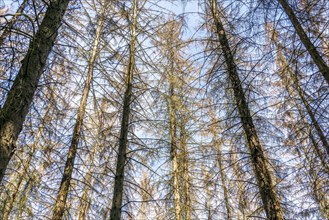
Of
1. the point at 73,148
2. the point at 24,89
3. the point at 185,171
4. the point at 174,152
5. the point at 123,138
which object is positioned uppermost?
the point at 174,152

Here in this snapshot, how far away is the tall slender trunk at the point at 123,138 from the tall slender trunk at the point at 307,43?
265cm

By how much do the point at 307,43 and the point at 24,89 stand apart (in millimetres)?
2914

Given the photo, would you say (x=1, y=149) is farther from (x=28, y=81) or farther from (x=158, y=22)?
(x=158, y=22)

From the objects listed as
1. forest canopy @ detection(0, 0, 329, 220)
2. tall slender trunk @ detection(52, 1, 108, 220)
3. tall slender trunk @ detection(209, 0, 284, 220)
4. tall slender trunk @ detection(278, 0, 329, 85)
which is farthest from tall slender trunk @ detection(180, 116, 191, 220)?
tall slender trunk @ detection(278, 0, 329, 85)

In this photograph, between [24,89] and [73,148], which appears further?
[73,148]

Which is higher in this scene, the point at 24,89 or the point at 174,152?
the point at 174,152

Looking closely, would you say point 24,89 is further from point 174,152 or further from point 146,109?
point 174,152

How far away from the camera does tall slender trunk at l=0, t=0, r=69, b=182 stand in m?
1.97

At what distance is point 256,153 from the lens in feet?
11.5

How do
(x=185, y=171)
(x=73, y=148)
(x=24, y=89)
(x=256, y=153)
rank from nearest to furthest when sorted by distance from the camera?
1. (x=24, y=89)
2. (x=256, y=153)
3. (x=73, y=148)
4. (x=185, y=171)

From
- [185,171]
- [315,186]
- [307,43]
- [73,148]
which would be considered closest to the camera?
[307,43]

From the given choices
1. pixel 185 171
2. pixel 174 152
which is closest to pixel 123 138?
pixel 174 152

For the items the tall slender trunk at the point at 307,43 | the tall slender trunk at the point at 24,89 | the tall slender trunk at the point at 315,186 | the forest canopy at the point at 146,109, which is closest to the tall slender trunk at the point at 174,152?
the forest canopy at the point at 146,109

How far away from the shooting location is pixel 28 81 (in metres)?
2.28
